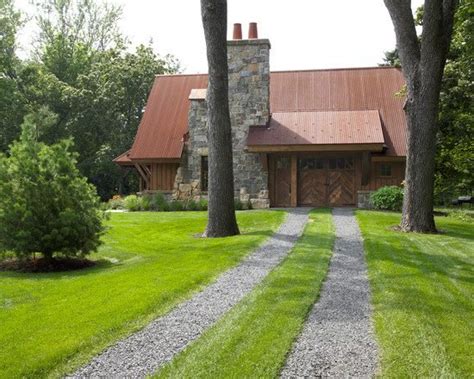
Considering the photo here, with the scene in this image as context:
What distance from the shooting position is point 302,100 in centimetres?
2611

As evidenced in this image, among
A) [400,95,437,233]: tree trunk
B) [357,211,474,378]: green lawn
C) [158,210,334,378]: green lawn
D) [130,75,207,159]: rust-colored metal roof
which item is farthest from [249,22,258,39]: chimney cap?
[158,210,334,378]: green lawn

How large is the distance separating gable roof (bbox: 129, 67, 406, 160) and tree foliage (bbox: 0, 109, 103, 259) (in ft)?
43.2

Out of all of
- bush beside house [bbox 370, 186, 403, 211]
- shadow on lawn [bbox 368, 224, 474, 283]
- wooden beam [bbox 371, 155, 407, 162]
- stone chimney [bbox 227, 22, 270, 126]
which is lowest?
shadow on lawn [bbox 368, 224, 474, 283]

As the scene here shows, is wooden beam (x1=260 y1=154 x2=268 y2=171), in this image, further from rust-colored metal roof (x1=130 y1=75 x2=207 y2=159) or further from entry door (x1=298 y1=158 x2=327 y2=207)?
rust-colored metal roof (x1=130 y1=75 x2=207 y2=159)

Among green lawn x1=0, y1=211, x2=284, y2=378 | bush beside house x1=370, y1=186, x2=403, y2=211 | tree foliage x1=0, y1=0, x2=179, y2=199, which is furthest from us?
tree foliage x1=0, y1=0, x2=179, y2=199

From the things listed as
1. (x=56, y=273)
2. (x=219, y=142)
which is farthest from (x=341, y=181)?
(x=56, y=273)

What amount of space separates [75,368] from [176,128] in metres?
21.6

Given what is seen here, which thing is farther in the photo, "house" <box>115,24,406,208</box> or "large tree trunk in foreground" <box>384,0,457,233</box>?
"house" <box>115,24,406,208</box>

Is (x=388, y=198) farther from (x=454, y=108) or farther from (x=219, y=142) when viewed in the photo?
(x=219, y=142)

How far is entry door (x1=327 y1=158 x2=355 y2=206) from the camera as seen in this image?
23453mm

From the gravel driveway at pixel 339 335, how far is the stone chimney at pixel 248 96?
14033 mm

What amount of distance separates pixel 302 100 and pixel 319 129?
3.20 m

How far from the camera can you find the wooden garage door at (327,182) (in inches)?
925

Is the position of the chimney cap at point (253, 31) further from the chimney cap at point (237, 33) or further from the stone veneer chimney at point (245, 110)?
the chimney cap at point (237, 33)
